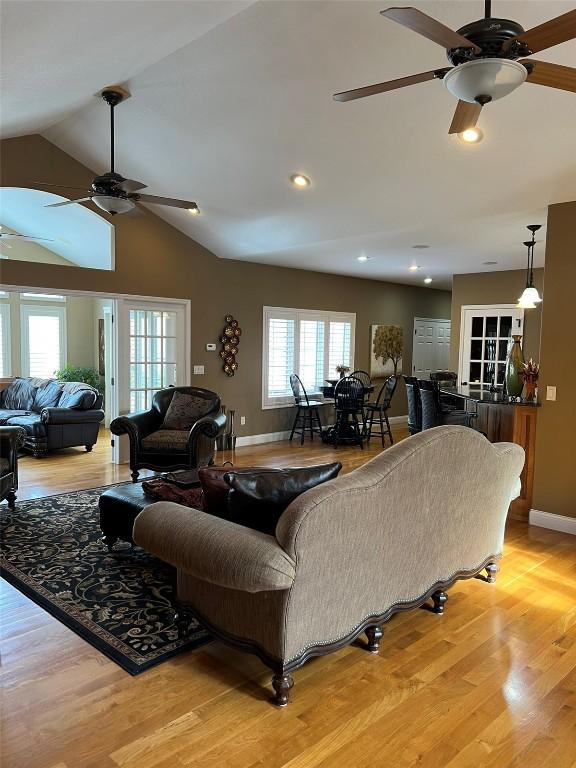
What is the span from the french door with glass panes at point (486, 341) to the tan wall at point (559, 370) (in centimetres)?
A: 358

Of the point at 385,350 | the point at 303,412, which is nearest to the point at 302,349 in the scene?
the point at 303,412

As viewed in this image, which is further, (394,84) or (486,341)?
(486,341)

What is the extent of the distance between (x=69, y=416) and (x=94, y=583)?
13.5 feet

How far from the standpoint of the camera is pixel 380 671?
2.54 m

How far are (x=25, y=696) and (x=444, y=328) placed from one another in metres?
10.3

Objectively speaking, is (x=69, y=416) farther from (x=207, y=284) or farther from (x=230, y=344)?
(x=207, y=284)

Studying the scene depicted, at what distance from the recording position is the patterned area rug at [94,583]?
2748 mm

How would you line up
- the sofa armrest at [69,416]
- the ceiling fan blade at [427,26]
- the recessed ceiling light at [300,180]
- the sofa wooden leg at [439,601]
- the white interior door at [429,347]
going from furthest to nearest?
the white interior door at [429,347], the sofa armrest at [69,416], the recessed ceiling light at [300,180], the sofa wooden leg at [439,601], the ceiling fan blade at [427,26]

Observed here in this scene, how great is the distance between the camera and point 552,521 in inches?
183

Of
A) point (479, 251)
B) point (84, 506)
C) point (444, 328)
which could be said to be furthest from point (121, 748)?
point (444, 328)

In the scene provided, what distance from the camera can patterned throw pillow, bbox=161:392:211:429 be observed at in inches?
229

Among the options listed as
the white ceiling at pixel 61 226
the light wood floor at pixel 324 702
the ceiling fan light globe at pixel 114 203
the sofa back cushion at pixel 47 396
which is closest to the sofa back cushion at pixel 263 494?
the light wood floor at pixel 324 702

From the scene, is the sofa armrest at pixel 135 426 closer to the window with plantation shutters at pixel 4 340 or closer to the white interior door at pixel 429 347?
the window with plantation shutters at pixel 4 340

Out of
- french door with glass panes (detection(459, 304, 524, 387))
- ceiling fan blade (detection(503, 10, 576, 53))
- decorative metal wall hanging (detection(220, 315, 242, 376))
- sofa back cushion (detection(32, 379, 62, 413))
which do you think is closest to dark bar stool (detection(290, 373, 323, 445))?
decorative metal wall hanging (detection(220, 315, 242, 376))
